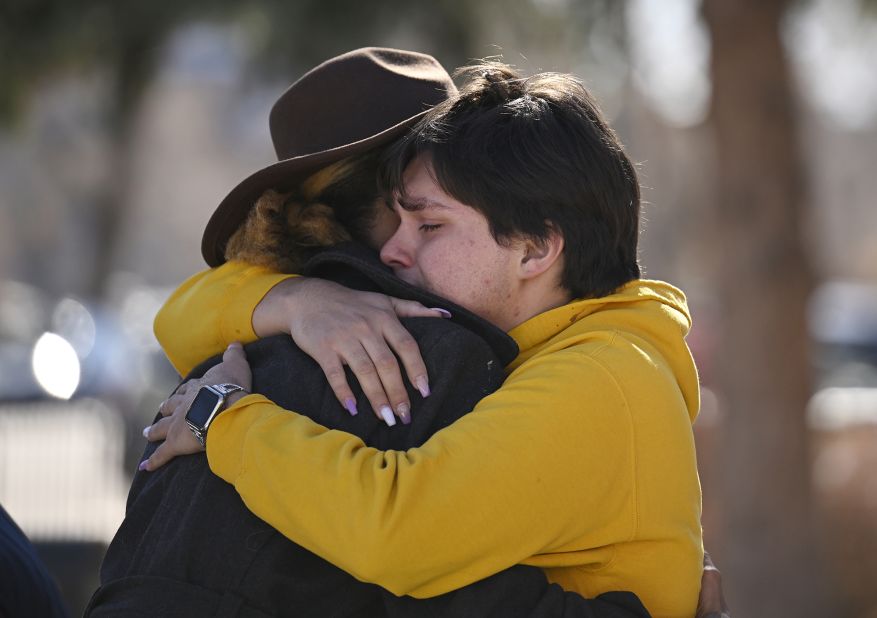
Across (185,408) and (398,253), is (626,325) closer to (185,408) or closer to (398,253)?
(398,253)

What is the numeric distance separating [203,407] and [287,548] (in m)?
0.27

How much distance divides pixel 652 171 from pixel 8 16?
940 inches

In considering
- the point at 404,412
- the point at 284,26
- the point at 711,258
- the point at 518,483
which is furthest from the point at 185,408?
the point at 711,258

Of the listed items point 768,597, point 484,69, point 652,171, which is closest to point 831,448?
point 768,597

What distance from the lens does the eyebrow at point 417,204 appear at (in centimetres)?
217

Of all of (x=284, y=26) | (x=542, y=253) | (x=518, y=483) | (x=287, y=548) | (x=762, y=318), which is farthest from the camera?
(x=284, y=26)

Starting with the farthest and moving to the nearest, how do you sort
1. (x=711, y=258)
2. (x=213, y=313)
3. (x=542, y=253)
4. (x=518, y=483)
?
(x=711, y=258) → (x=213, y=313) → (x=542, y=253) → (x=518, y=483)

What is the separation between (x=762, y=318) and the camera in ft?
22.0

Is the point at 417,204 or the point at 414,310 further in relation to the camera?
the point at 417,204

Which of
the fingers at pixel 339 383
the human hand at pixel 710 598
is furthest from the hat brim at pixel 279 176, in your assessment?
the human hand at pixel 710 598

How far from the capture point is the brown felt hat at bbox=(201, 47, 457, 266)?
7.77ft

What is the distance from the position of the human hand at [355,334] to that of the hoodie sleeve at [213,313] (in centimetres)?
6

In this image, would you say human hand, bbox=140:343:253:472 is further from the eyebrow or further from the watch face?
the eyebrow

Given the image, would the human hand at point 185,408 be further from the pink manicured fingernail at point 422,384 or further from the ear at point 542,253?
the ear at point 542,253
